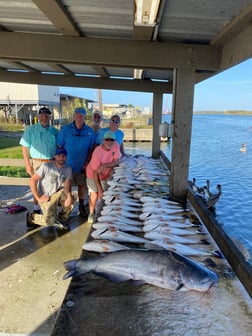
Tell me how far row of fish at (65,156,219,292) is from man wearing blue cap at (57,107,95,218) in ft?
2.70

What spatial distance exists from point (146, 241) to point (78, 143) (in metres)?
2.72

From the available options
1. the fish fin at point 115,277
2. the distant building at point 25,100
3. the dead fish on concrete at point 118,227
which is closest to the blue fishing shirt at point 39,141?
the dead fish on concrete at point 118,227

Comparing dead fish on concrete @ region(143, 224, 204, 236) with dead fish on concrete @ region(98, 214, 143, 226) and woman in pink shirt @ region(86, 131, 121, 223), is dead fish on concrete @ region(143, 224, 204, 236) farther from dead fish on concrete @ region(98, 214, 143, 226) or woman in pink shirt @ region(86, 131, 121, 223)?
woman in pink shirt @ region(86, 131, 121, 223)

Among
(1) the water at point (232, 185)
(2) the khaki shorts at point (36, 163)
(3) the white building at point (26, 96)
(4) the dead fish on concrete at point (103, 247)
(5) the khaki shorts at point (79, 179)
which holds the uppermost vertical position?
(3) the white building at point (26, 96)

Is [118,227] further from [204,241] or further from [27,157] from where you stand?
[27,157]

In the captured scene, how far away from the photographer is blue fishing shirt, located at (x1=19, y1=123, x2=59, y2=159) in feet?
16.0

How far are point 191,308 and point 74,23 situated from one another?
2947 mm

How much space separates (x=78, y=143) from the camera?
507 centimetres

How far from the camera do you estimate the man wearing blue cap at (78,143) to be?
4977mm

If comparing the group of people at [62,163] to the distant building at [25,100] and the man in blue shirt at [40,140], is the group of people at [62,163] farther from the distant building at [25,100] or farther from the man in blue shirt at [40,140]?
the distant building at [25,100]

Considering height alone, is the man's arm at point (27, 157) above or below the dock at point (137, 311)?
above

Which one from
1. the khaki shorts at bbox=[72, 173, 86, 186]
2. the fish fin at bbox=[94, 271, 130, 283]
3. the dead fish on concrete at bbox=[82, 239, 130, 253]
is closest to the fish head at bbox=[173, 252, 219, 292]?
the fish fin at bbox=[94, 271, 130, 283]

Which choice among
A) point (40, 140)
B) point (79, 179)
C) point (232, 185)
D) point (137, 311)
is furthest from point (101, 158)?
point (232, 185)

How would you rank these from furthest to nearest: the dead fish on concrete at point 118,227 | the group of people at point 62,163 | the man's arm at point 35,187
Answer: the group of people at point 62,163 → the man's arm at point 35,187 → the dead fish on concrete at point 118,227
